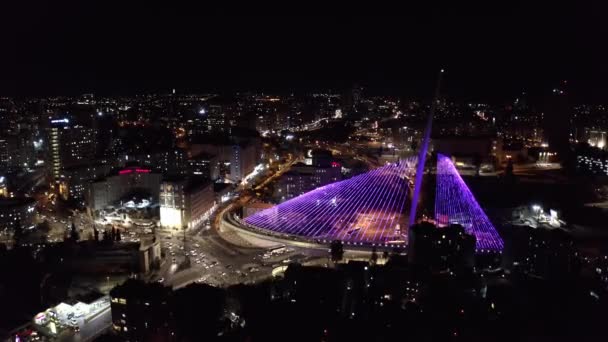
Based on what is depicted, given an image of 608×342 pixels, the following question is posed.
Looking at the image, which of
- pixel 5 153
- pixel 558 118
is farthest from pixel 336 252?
pixel 558 118

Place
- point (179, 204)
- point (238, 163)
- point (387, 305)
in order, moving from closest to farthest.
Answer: point (387, 305)
point (179, 204)
point (238, 163)

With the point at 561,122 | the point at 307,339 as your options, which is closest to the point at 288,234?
the point at 307,339

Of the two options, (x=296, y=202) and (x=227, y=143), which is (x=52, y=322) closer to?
(x=296, y=202)

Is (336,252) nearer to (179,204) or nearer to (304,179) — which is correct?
(179,204)

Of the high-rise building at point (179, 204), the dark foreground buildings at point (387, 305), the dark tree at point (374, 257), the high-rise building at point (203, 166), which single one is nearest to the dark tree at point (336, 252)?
the dark tree at point (374, 257)

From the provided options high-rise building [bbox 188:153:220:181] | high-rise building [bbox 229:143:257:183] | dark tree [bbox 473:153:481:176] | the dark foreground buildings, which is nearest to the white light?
high-rise building [bbox 188:153:220:181]

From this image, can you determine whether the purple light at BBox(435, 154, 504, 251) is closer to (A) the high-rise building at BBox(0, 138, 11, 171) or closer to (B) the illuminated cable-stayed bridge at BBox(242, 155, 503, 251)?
(B) the illuminated cable-stayed bridge at BBox(242, 155, 503, 251)

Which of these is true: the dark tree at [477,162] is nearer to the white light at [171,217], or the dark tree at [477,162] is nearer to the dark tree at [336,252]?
the dark tree at [336,252]
